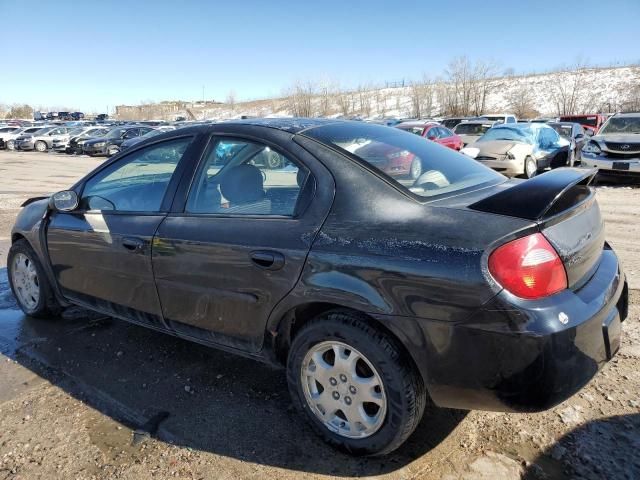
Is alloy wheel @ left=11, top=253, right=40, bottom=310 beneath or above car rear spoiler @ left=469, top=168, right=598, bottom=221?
beneath

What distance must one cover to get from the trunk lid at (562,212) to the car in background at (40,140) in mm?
34368

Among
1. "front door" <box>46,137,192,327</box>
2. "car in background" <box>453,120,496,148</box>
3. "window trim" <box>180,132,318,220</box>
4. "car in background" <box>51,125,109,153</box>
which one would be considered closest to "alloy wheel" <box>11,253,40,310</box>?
"front door" <box>46,137,192,327</box>

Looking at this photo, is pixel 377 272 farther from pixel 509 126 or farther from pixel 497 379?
pixel 509 126

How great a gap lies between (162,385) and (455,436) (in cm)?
182

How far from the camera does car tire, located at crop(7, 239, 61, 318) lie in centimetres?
415

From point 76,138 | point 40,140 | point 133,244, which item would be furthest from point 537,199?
point 40,140

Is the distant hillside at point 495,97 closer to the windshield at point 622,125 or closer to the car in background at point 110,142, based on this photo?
the car in background at point 110,142

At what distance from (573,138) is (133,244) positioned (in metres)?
16.7

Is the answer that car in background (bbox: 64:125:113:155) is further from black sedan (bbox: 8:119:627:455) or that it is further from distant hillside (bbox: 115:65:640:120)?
distant hillside (bbox: 115:65:640:120)

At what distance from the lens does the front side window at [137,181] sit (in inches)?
128

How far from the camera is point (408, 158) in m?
2.86

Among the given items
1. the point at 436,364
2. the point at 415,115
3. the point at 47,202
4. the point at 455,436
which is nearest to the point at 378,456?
the point at 455,436

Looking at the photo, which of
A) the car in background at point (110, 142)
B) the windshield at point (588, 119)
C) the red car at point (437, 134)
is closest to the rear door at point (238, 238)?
the red car at point (437, 134)

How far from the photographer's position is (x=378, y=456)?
248 centimetres
